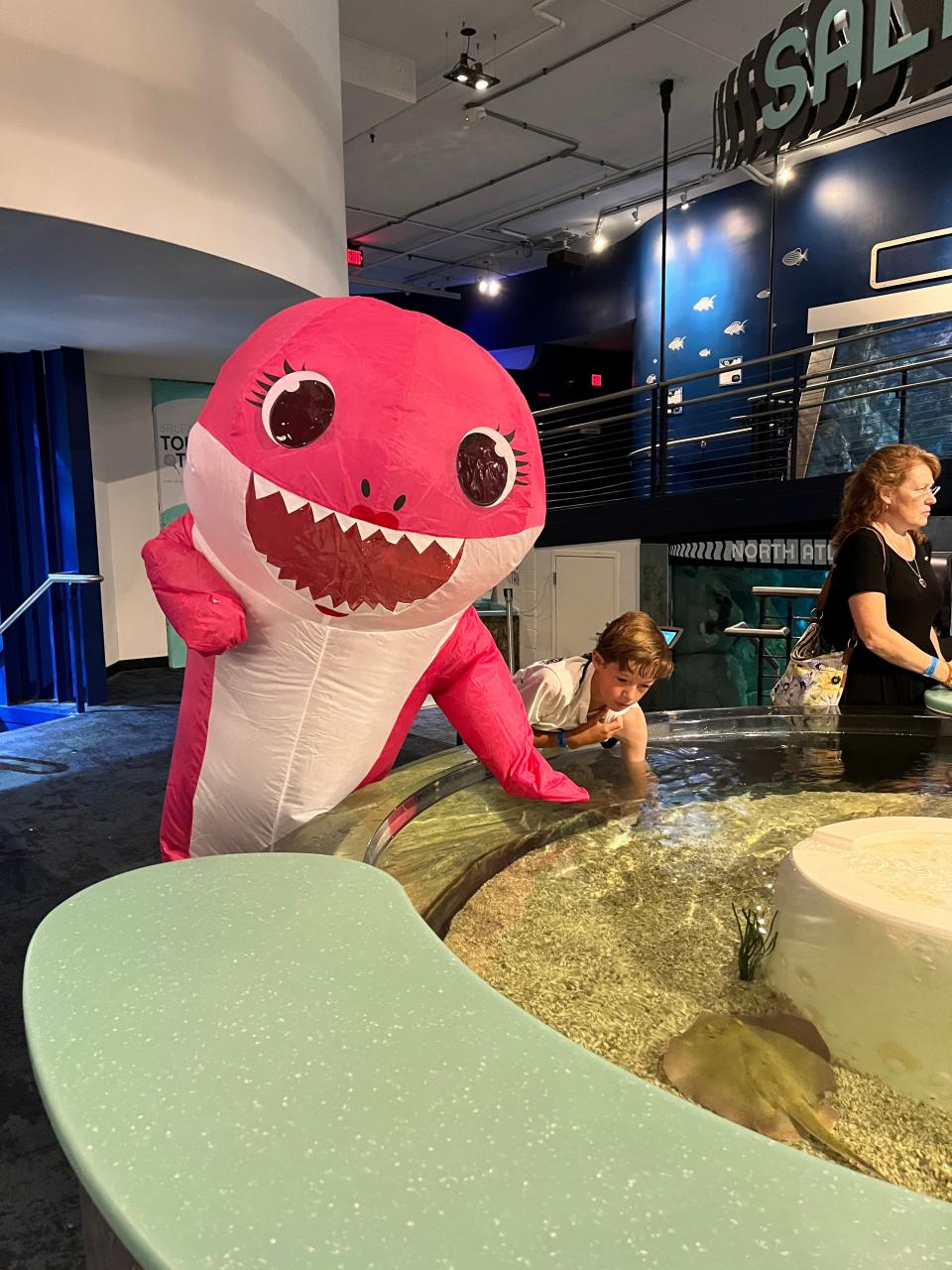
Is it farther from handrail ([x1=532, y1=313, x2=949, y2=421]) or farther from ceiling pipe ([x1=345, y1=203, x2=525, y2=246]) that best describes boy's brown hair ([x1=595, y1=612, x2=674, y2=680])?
ceiling pipe ([x1=345, y1=203, x2=525, y2=246])

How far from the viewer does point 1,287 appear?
15.0ft

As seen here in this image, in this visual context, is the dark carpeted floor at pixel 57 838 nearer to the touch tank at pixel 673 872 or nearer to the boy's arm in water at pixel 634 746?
the touch tank at pixel 673 872

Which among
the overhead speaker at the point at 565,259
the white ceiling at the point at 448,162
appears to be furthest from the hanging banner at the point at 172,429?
the overhead speaker at the point at 565,259

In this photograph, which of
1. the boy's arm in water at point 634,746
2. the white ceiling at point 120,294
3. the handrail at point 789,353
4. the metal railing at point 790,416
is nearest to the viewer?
the boy's arm in water at point 634,746

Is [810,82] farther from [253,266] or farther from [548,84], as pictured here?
[548,84]

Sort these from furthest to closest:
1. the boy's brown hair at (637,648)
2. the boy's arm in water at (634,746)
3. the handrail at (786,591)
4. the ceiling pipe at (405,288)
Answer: the ceiling pipe at (405,288) → the handrail at (786,591) → the boy's arm in water at (634,746) → the boy's brown hair at (637,648)

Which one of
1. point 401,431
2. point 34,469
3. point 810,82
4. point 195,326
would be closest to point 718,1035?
point 401,431

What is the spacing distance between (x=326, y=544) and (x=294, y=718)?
15.5 inches

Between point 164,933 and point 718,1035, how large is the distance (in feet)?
2.80

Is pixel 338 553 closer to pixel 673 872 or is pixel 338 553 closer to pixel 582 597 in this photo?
pixel 673 872

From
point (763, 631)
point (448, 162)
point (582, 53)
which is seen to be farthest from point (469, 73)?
point (763, 631)

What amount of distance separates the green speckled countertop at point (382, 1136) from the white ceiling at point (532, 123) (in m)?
7.37

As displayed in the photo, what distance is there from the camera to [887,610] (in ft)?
8.05

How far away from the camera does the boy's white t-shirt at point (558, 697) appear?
2305mm
